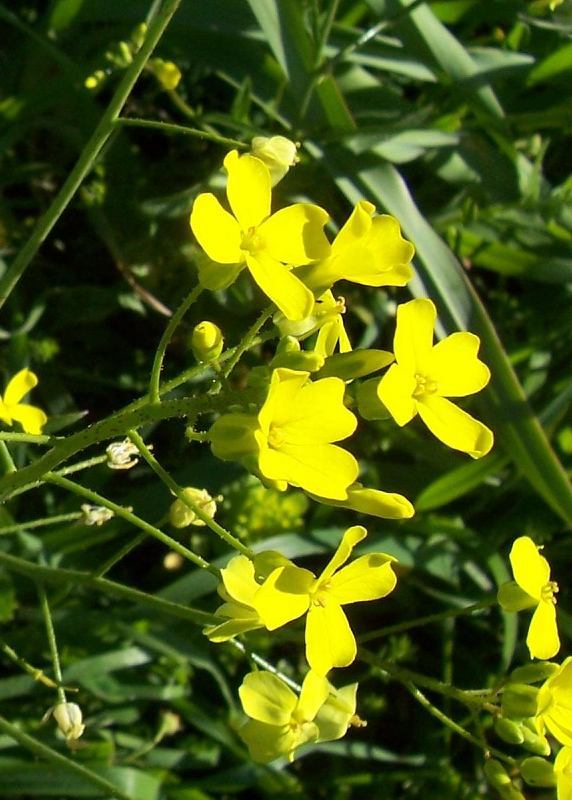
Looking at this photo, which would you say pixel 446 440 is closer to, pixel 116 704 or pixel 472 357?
pixel 472 357

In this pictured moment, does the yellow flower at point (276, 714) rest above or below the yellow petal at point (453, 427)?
below

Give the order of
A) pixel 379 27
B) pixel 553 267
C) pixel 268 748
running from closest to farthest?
pixel 268 748 < pixel 379 27 < pixel 553 267

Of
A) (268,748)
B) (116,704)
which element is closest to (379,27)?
(268,748)

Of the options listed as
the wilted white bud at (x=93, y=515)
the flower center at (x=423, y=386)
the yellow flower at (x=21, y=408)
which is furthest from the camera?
the yellow flower at (x=21, y=408)

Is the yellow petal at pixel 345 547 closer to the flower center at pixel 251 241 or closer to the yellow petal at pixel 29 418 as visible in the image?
the flower center at pixel 251 241

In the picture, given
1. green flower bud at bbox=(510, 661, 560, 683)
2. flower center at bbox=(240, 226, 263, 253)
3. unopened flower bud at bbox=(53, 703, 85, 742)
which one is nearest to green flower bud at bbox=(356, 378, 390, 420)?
flower center at bbox=(240, 226, 263, 253)

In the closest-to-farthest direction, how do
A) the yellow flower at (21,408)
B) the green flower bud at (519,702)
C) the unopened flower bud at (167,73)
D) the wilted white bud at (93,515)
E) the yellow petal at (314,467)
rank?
the yellow petal at (314,467) → the green flower bud at (519,702) → the wilted white bud at (93,515) → the yellow flower at (21,408) → the unopened flower bud at (167,73)

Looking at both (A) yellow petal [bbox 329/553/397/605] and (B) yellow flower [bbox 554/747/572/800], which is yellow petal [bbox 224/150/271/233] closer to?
(A) yellow petal [bbox 329/553/397/605]

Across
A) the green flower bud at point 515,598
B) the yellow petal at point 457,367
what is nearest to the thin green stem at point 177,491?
the yellow petal at point 457,367
